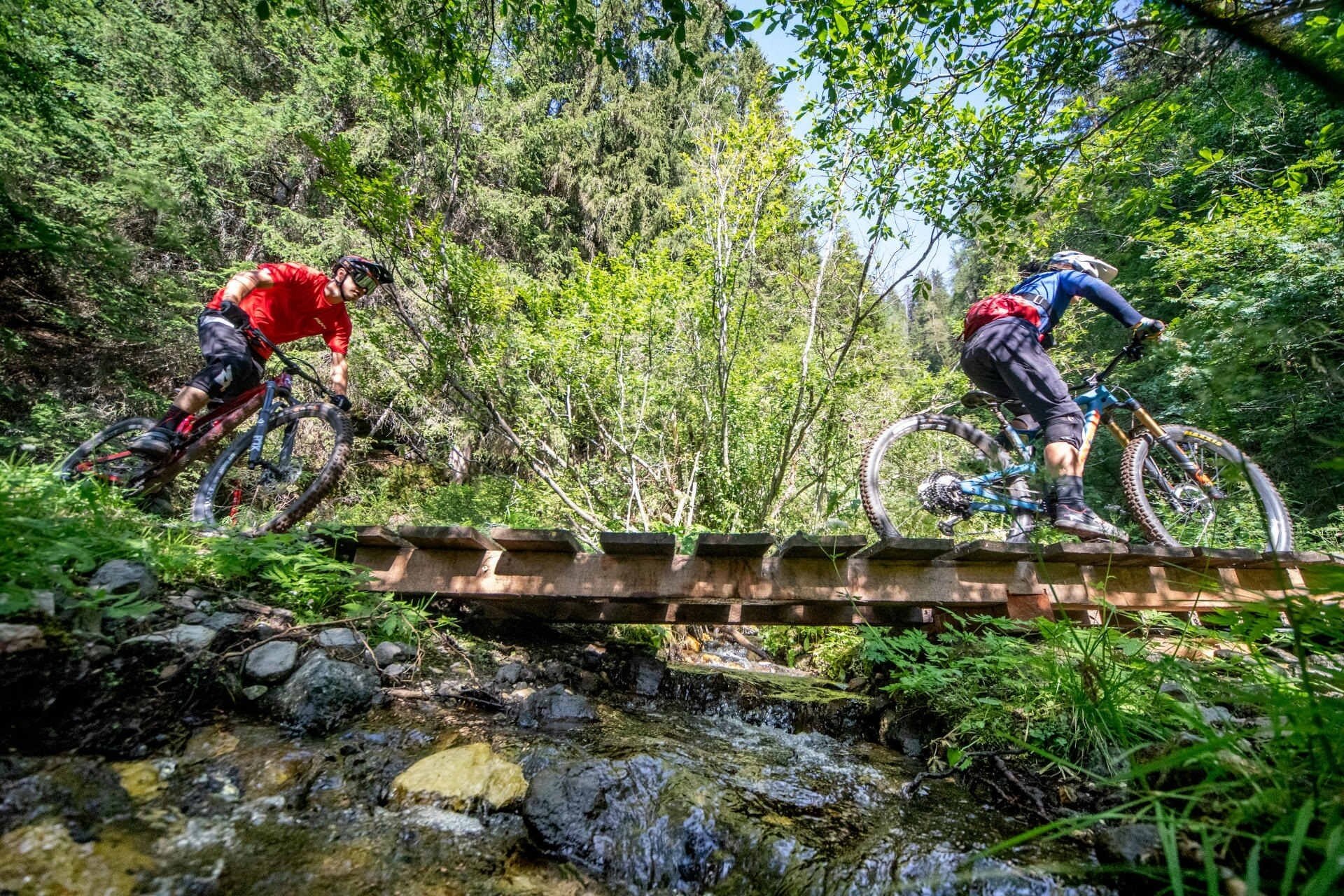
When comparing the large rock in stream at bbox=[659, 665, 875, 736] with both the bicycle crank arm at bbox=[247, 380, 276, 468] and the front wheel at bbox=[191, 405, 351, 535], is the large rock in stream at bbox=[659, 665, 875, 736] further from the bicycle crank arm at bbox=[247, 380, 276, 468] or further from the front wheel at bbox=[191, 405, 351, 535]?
the bicycle crank arm at bbox=[247, 380, 276, 468]

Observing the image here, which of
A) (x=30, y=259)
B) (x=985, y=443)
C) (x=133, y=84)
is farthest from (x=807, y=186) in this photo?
(x=133, y=84)

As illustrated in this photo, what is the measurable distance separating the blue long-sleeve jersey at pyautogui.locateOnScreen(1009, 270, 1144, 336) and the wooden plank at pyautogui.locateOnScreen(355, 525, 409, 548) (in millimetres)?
4360

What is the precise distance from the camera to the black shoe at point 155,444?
11.6 feet

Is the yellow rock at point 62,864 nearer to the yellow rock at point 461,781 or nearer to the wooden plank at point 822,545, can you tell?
the yellow rock at point 461,781

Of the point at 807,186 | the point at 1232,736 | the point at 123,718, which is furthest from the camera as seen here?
the point at 807,186

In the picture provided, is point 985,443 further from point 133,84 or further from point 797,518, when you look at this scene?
point 133,84

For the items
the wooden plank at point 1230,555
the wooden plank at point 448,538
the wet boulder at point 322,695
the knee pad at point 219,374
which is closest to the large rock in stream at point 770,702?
the wooden plank at point 448,538

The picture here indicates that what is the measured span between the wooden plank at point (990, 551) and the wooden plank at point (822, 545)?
0.51 metres

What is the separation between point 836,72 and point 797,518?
15.2 feet

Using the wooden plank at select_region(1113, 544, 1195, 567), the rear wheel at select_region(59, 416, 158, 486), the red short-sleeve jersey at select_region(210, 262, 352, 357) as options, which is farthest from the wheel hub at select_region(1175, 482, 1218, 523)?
the rear wheel at select_region(59, 416, 158, 486)

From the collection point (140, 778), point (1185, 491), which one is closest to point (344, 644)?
point (140, 778)

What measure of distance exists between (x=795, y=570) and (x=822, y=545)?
29cm

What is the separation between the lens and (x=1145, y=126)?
3.41 metres

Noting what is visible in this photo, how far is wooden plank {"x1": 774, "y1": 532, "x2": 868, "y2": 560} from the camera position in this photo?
111 inches
